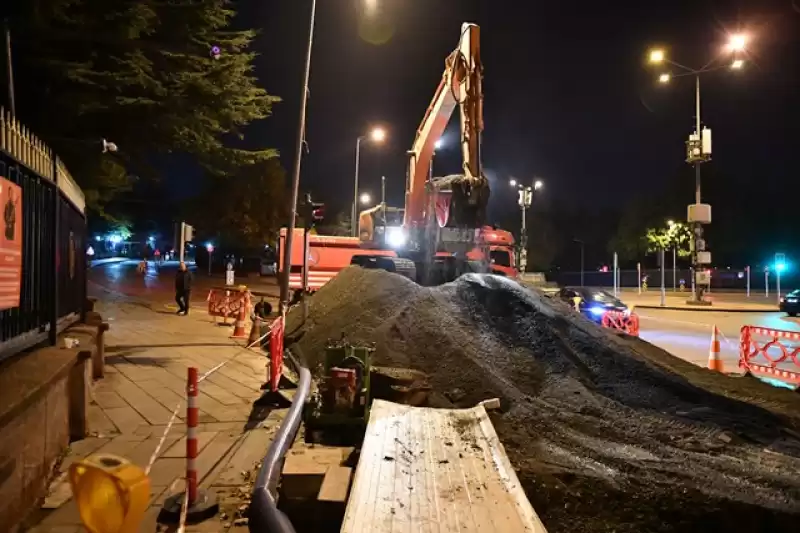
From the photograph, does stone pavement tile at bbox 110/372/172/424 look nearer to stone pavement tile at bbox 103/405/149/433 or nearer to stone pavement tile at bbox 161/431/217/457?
stone pavement tile at bbox 103/405/149/433

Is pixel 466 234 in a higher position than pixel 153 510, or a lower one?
higher

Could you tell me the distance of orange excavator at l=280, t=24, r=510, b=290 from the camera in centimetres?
1141

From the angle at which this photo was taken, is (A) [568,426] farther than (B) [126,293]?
No

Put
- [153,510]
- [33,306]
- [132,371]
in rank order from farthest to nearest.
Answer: [132,371] < [33,306] < [153,510]

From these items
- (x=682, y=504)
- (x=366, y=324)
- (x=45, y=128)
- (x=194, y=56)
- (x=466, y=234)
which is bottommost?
(x=682, y=504)

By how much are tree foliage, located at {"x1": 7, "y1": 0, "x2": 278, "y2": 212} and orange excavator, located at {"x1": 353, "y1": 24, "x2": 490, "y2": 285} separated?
374 centimetres

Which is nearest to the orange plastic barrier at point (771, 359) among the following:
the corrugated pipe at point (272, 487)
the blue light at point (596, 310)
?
the blue light at point (596, 310)

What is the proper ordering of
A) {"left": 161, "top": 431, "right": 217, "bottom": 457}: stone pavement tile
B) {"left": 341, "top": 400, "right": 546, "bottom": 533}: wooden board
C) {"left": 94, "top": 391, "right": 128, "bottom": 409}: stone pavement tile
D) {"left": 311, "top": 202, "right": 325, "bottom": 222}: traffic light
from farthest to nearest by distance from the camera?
1. {"left": 311, "top": 202, "right": 325, "bottom": 222}: traffic light
2. {"left": 94, "top": 391, "right": 128, "bottom": 409}: stone pavement tile
3. {"left": 161, "top": 431, "right": 217, "bottom": 457}: stone pavement tile
4. {"left": 341, "top": 400, "right": 546, "bottom": 533}: wooden board

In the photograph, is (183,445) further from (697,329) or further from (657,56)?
(657,56)

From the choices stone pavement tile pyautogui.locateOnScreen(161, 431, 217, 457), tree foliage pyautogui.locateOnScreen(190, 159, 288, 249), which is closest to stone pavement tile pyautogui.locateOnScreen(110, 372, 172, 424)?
stone pavement tile pyautogui.locateOnScreen(161, 431, 217, 457)

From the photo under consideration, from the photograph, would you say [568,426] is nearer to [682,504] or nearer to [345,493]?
[682,504]

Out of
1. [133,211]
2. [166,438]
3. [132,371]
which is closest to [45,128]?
[132,371]

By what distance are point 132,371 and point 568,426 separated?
700cm

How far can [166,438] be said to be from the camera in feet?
21.8
